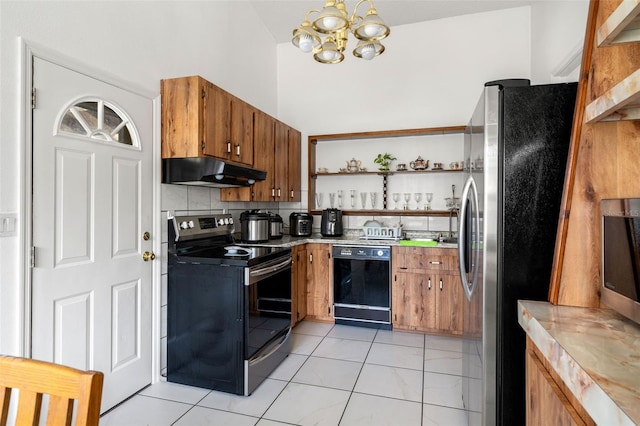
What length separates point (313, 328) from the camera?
3562mm

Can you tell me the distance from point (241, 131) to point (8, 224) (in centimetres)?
178

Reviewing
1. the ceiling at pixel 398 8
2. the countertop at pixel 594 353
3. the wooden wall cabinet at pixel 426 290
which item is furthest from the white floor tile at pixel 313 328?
the ceiling at pixel 398 8

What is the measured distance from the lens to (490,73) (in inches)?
151

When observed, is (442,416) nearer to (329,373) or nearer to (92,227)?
(329,373)

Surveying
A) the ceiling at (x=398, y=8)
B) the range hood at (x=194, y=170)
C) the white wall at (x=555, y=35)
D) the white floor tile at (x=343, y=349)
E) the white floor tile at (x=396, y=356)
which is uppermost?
the ceiling at (x=398, y=8)

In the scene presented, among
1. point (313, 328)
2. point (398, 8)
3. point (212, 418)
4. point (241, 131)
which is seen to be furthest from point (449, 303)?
point (398, 8)

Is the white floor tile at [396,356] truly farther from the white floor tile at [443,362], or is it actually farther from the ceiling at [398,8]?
the ceiling at [398,8]

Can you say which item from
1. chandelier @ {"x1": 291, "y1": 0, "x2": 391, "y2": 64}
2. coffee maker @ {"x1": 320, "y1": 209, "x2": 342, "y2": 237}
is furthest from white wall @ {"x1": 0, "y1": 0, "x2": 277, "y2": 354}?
coffee maker @ {"x1": 320, "y1": 209, "x2": 342, "y2": 237}

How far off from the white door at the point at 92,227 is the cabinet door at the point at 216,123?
0.39m

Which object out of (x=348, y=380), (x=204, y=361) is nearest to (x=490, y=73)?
(x=348, y=380)

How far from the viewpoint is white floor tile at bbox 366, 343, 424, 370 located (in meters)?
2.74

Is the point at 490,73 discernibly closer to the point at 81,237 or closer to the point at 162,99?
the point at 162,99

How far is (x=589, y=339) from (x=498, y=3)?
155 inches

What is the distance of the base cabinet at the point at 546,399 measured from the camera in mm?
865
